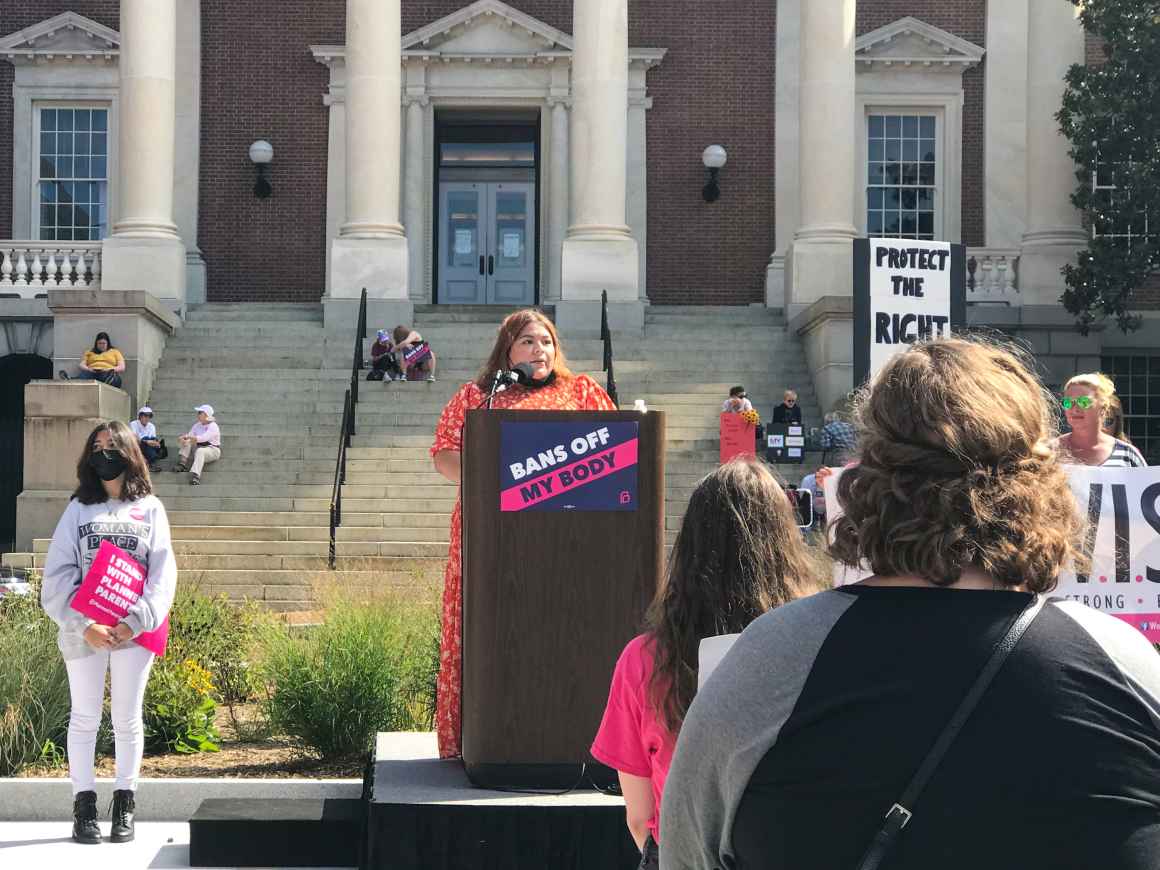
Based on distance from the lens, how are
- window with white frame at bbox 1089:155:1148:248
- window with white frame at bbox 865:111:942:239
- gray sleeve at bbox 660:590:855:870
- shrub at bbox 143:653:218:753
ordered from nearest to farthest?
gray sleeve at bbox 660:590:855:870 < shrub at bbox 143:653:218:753 < window with white frame at bbox 1089:155:1148:248 < window with white frame at bbox 865:111:942:239

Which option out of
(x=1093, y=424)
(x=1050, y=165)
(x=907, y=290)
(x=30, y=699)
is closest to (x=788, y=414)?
(x=1050, y=165)

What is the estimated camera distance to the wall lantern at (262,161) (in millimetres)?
28016

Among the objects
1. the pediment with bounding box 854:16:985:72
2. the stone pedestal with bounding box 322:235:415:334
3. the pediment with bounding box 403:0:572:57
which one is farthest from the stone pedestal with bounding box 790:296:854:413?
the pediment with bounding box 403:0:572:57

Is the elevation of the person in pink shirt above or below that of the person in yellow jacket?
below

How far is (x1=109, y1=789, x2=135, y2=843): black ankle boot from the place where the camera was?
7.18 m

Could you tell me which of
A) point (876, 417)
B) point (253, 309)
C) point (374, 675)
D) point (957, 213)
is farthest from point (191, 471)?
point (876, 417)

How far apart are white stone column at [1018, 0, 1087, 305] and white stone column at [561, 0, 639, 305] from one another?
20.8 feet

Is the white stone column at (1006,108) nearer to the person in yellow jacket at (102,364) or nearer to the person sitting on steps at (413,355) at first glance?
the person sitting on steps at (413,355)

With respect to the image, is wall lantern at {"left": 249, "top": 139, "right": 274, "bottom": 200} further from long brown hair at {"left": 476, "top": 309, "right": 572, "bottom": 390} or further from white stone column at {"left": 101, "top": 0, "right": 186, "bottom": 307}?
long brown hair at {"left": 476, "top": 309, "right": 572, "bottom": 390}

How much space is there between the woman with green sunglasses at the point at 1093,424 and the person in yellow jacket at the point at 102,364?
1565cm

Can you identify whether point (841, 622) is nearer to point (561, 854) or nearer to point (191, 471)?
point (561, 854)

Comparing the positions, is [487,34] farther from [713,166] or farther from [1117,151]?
[1117,151]

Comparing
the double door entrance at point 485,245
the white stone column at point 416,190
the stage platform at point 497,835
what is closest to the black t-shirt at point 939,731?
the stage platform at point 497,835

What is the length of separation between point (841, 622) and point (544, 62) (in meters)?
27.5
